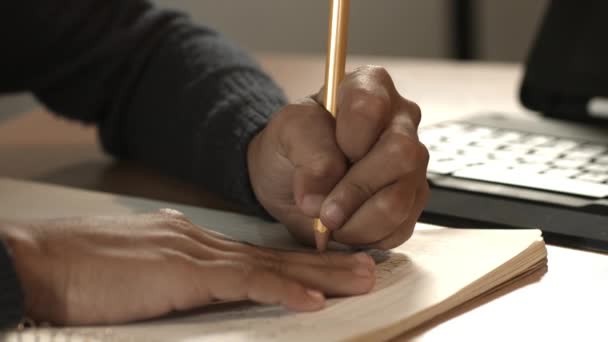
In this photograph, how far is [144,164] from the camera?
3.41ft

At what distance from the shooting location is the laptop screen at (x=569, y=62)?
3.70ft

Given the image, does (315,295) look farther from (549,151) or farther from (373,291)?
(549,151)

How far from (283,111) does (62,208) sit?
219 mm

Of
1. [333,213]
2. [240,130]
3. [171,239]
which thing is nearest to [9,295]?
[171,239]

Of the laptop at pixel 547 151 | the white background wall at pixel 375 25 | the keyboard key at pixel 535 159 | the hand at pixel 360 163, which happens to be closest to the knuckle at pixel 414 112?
the hand at pixel 360 163

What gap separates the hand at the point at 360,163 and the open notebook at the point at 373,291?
35 millimetres

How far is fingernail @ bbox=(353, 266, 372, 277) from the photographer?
577 mm

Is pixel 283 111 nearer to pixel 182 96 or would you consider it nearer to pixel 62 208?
pixel 62 208

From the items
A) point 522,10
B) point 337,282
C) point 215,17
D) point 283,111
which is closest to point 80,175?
point 283,111

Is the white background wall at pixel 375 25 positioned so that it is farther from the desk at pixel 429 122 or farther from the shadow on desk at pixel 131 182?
the shadow on desk at pixel 131 182

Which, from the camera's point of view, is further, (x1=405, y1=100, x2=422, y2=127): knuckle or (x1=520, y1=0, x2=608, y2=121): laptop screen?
(x1=520, y1=0, x2=608, y2=121): laptop screen

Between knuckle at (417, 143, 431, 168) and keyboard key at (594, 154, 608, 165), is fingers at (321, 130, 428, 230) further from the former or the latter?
keyboard key at (594, 154, 608, 165)

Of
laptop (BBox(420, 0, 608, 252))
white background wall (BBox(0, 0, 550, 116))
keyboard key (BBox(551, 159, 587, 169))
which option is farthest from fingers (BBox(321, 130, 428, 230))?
white background wall (BBox(0, 0, 550, 116))

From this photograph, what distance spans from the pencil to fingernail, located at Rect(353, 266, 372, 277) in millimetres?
54
